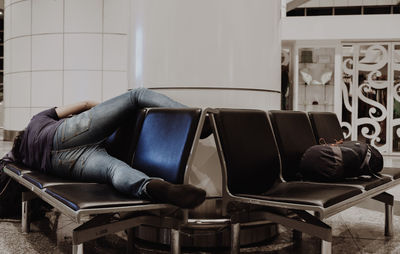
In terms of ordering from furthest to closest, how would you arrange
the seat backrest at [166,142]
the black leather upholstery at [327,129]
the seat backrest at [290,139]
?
the black leather upholstery at [327,129]
the seat backrest at [290,139]
the seat backrest at [166,142]

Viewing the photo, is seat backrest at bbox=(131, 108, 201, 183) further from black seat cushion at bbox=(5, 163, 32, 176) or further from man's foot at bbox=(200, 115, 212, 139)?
black seat cushion at bbox=(5, 163, 32, 176)

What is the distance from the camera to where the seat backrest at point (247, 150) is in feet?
6.64

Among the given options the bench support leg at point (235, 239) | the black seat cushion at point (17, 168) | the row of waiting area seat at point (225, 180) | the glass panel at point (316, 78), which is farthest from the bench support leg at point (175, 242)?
the glass panel at point (316, 78)

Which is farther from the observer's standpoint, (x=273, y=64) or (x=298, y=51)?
(x=298, y=51)

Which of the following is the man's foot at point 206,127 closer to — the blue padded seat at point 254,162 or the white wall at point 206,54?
the blue padded seat at point 254,162

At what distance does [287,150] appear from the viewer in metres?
2.50

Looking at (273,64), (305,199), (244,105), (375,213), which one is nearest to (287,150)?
(244,105)

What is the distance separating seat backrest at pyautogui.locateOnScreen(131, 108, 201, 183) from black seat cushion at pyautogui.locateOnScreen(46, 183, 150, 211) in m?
0.22

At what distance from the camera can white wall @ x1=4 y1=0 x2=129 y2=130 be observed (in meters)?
7.53

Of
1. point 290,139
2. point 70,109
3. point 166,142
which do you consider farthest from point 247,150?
point 70,109

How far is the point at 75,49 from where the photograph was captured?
Result: 24.9 feet

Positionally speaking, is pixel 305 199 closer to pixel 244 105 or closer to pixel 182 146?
pixel 182 146

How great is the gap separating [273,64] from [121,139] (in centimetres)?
112

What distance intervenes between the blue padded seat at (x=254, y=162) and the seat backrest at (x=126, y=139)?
49 centimetres
